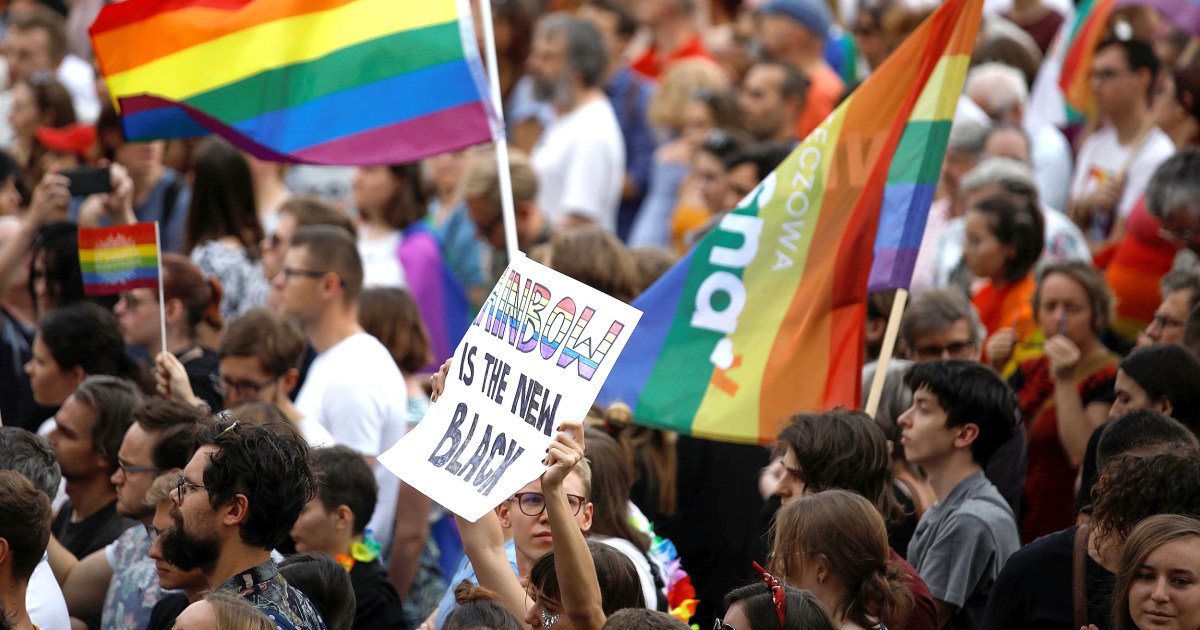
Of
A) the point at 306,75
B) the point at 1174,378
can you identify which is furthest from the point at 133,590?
the point at 1174,378

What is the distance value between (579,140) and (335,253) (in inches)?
166

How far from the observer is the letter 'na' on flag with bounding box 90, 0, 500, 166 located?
6.78 metres

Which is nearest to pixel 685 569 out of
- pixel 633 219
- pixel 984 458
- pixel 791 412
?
pixel 791 412

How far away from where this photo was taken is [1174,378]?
587 centimetres

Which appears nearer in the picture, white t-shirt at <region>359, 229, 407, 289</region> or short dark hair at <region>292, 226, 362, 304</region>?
short dark hair at <region>292, 226, 362, 304</region>

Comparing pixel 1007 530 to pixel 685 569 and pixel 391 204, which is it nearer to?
pixel 685 569

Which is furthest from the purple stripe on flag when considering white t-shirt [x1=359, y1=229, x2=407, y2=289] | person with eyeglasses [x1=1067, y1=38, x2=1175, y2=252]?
person with eyeglasses [x1=1067, y1=38, x2=1175, y2=252]

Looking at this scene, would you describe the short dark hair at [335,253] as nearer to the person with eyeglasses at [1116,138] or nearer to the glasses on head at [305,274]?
the glasses on head at [305,274]

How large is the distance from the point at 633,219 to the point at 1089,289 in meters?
5.91

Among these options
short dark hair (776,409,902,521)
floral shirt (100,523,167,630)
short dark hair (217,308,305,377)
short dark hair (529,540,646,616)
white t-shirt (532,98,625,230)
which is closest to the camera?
short dark hair (529,540,646,616)

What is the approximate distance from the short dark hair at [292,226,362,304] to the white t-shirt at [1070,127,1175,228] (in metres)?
4.55

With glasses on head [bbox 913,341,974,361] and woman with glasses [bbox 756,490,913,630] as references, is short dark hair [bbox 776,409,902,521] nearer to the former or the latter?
woman with glasses [bbox 756,490,913,630]

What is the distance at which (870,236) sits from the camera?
6.21 m

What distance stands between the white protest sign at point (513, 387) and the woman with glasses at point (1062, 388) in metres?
2.76
